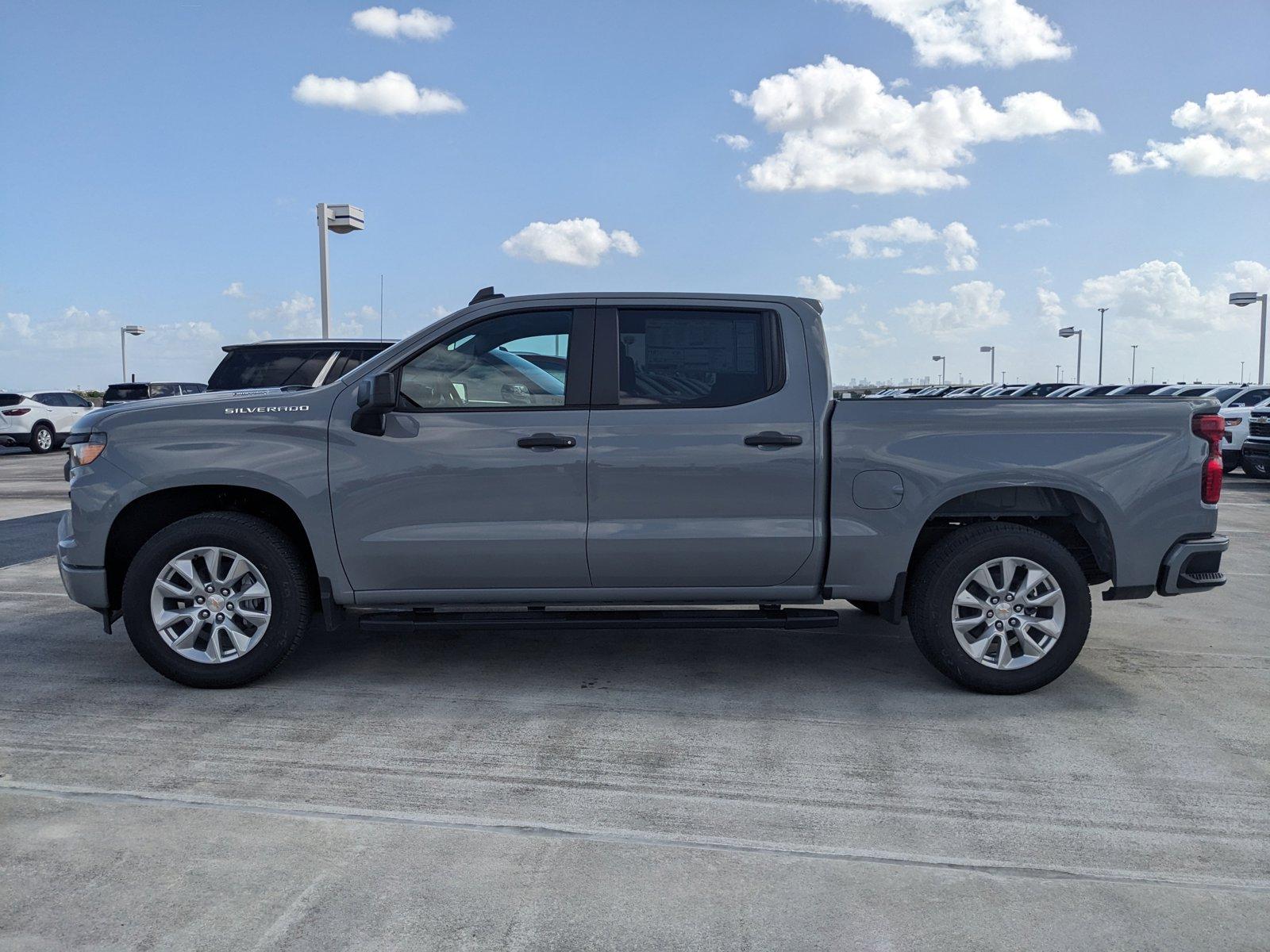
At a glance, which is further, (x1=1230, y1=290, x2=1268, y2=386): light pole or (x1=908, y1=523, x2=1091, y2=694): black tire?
(x1=1230, y1=290, x2=1268, y2=386): light pole

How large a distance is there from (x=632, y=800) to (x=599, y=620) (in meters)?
1.34

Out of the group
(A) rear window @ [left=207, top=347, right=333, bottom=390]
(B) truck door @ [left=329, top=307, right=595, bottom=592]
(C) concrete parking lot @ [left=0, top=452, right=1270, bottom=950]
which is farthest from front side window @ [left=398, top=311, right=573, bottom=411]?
(A) rear window @ [left=207, top=347, right=333, bottom=390]

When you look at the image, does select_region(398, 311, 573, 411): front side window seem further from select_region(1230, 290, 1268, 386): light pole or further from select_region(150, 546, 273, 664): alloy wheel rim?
select_region(1230, 290, 1268, 386): light pole

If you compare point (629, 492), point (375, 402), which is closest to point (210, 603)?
point (375, 402)

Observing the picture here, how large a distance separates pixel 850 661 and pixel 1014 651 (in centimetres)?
96

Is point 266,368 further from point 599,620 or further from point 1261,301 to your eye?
point 1261,301

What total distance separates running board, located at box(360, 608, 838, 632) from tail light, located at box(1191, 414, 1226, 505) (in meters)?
1.89

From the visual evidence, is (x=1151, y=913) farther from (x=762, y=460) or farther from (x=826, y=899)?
(x=762, y=460)

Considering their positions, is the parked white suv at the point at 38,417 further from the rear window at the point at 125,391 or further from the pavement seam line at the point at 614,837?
the pavement seam line at the point at 614,837

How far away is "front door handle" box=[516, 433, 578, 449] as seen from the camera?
198 inches

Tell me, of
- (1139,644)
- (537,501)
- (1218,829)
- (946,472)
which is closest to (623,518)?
(537,501)

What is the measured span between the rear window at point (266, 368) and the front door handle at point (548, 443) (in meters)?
4.99

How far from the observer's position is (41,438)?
2623cm

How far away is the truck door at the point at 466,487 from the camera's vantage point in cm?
505
